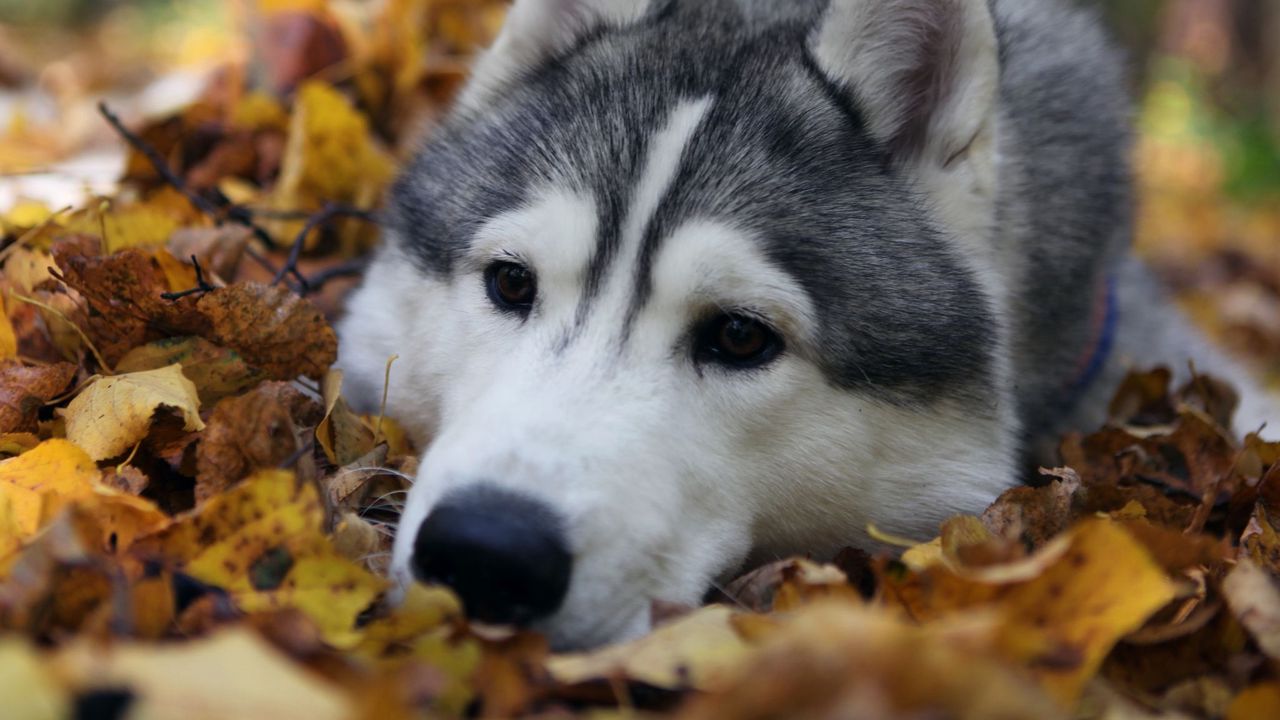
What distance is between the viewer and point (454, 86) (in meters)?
4.72

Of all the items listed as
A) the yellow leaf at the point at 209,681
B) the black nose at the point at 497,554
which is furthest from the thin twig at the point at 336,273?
the yellow leaf at the point at 209,681

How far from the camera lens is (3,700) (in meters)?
1.21

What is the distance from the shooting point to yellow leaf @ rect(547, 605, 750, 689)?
156cm

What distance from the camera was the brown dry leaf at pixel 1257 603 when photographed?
179 cm

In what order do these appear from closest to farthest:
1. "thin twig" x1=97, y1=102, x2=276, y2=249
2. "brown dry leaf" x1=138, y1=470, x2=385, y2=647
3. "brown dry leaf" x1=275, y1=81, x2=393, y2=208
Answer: "brown dry leaf" x1=138, y1=470, x2=385, y2=647, "thin twig" x1=97, y1=102, x2=276, y2=249, "brown dry leaf" x1=275, y1=81, x2=393, y2=208

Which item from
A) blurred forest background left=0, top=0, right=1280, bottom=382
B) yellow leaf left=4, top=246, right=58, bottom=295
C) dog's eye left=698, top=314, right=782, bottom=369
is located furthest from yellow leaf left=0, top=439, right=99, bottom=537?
blurred forest background left=0, top=0, right=1280, bottom=382

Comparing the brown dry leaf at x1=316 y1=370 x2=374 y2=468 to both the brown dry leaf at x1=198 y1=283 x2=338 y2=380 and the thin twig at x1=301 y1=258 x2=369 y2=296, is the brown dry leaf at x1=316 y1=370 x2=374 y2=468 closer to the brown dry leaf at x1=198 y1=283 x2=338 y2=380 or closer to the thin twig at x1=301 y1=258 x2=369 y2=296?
the brown dry leaf at x1=198 y1=283 x2=338 y2=380

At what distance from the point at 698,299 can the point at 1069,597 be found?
97 centimetres

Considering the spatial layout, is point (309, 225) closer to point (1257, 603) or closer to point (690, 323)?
point (690, 323)

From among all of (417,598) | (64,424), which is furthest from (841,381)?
(64,424)

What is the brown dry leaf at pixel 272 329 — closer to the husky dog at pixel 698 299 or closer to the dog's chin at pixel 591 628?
the husky dog at pixel 698 299

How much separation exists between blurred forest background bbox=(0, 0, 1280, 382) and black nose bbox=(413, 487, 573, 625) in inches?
82.1

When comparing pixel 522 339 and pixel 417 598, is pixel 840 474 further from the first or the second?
pixel 417 598

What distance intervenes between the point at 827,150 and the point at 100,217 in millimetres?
1839
